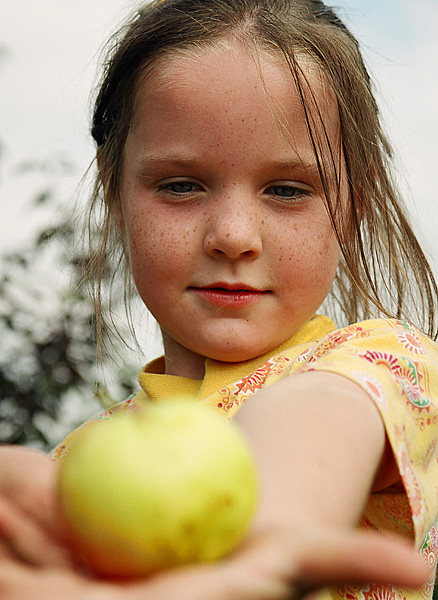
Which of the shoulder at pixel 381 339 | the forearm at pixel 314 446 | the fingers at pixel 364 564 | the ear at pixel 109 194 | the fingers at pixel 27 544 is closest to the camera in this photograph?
the fingers at pixel 364 564

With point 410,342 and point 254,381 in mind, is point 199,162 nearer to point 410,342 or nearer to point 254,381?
point 254,381

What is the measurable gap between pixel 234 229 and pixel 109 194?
0.71 metres

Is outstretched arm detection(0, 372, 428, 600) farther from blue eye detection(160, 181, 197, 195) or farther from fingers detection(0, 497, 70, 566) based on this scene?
blue eye detection(160, 181, 197, 195)

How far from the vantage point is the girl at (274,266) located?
3.07ft

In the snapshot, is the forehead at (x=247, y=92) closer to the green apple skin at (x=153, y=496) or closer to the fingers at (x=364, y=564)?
the green apple skin at (x=153, y=496)

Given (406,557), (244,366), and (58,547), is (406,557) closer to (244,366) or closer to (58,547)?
(58,547)

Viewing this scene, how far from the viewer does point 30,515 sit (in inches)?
31.9

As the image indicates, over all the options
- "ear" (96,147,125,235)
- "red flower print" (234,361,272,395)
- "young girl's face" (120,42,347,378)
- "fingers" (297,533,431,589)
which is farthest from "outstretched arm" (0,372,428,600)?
"ear" (96,147,125,235)

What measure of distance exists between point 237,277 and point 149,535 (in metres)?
0.97

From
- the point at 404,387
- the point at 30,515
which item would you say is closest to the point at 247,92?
the point at 404,387

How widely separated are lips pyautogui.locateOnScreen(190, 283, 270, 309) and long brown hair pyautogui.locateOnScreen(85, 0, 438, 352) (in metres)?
0.23

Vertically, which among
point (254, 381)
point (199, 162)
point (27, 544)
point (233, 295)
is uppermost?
point (199, 162)

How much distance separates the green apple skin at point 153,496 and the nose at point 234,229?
2.74 feet

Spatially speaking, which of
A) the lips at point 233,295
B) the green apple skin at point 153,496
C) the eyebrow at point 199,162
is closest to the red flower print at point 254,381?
the lips at point 233,295
